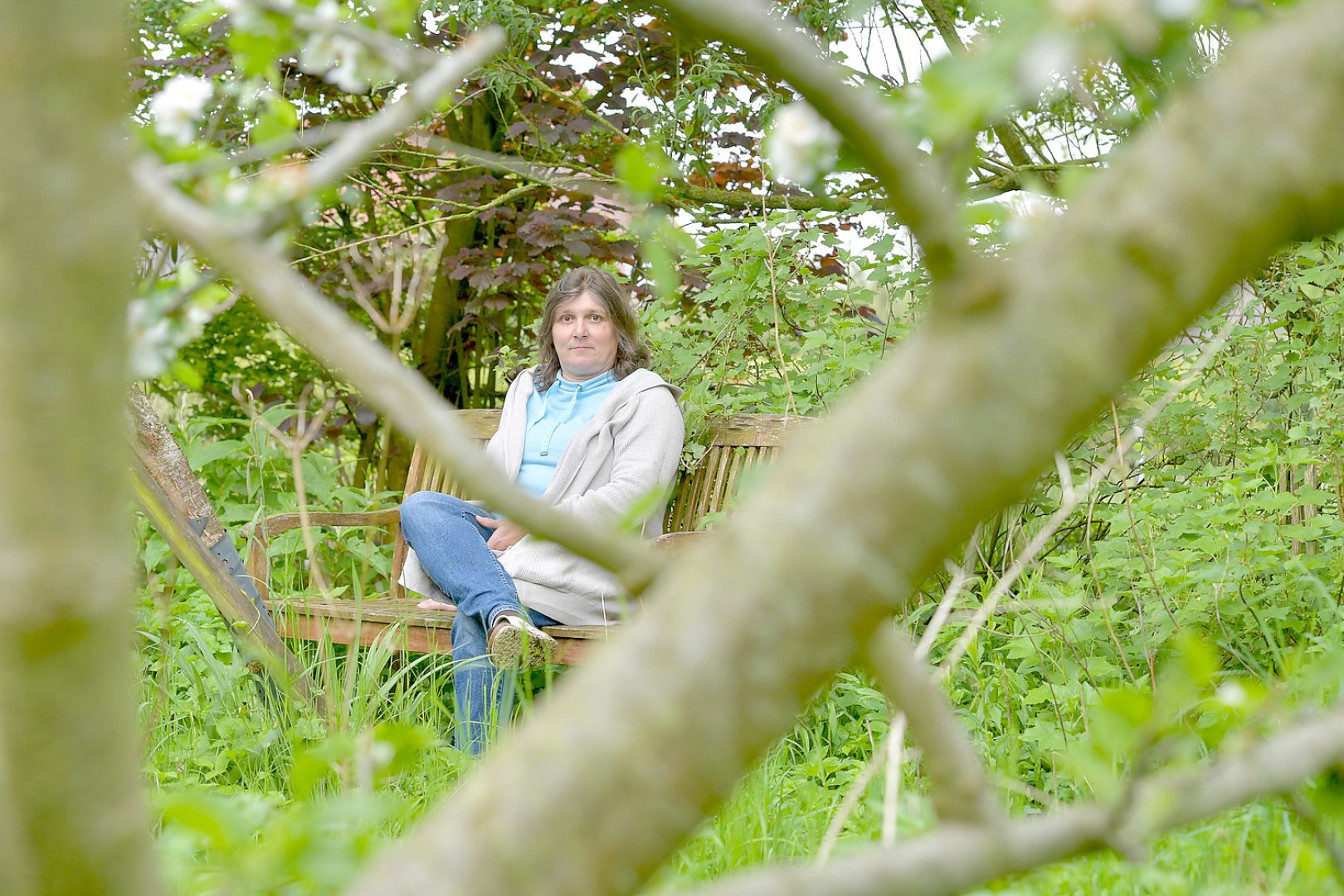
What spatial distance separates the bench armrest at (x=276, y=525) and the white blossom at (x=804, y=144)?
275 cm

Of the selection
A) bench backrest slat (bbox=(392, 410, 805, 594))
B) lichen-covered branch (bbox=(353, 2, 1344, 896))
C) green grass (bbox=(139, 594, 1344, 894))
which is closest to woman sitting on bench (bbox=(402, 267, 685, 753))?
bench backrest slat (bbox=(392, 410, 805, 594))

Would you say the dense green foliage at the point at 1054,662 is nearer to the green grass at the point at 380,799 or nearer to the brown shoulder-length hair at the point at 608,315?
the green grass at the point at 380,799

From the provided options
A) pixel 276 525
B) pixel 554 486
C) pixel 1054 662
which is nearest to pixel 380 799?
pixel 1054 662

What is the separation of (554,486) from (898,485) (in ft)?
10.2

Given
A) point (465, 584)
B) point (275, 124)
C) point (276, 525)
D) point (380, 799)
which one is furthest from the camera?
point (276, 525)

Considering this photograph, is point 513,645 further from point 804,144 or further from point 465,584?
point 804,144

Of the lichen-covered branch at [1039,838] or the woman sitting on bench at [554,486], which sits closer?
the lichen-covered branch at [1039,838]

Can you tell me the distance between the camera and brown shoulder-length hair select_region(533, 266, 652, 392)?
3943 millimetres

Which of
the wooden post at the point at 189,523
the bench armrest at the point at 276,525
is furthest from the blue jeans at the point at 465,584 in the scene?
the wooden post at the point at 189,523

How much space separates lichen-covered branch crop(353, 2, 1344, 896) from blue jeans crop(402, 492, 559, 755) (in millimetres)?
2211

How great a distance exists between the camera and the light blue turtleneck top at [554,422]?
3.83 metres

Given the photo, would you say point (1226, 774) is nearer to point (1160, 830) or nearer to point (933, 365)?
point (1160, 830)

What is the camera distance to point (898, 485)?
0.60 metres

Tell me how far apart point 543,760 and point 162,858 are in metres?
0.46
